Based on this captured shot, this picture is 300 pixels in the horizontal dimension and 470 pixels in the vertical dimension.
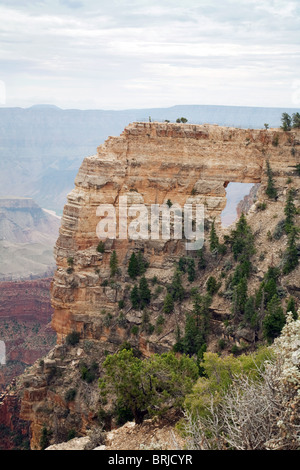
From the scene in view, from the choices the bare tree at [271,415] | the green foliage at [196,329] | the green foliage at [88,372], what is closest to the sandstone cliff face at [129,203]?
the green foliage at [88,372]

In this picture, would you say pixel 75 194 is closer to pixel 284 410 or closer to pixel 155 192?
pixel 155 192

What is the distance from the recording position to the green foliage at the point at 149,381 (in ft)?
111

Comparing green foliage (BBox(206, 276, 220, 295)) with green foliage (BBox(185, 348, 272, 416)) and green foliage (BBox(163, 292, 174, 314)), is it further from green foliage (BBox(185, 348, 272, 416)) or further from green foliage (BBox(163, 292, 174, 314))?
green foliage (BBox(185, 348, 272, 416))

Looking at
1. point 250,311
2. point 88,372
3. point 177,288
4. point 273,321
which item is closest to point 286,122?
point 177,288

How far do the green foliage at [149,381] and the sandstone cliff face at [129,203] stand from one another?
21.1 m

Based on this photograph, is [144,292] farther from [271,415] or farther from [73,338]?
[271,415]

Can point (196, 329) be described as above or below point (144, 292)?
below

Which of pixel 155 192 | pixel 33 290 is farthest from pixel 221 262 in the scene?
pixel 33 290

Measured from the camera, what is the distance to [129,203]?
64125 mm

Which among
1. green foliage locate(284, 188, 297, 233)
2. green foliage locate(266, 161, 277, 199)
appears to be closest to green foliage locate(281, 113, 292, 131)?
green foliage locate(266, 161, 277, 199)

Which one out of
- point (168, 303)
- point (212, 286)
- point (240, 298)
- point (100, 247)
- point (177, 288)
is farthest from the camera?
point (100, 247)

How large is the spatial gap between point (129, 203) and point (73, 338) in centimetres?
1668

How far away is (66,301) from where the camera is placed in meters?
62.2

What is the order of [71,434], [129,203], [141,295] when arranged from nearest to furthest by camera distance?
1. [71,434]
2. [141,295]
3. [129,203]
